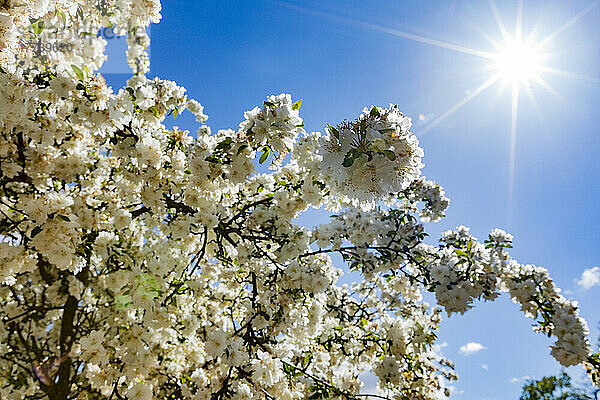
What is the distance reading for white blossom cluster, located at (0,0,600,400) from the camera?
9.80ft

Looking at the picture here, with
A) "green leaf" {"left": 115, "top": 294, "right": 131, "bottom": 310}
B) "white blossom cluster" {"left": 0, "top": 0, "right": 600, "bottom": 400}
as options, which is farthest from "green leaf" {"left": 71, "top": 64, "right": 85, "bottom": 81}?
"green leaf" {"left": 115, "top": 294, "right": 131, "bottom": 310}

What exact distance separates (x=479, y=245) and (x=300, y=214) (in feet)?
9.42

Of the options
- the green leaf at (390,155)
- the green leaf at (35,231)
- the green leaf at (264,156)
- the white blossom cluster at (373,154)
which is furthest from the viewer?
the green leaf at (264,156)

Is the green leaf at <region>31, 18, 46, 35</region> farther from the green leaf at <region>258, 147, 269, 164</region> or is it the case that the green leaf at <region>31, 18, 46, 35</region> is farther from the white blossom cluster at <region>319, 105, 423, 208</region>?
the white blossom cluster at <region>319, 105, 423, 208</region>

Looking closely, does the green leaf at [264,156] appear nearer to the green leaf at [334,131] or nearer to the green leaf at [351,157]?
the green leaf at [334,131]

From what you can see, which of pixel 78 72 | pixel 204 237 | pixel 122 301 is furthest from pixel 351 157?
pixel 122 301

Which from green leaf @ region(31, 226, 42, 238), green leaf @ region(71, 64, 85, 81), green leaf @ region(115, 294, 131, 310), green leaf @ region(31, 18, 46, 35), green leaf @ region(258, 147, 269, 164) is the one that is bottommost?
green leaf @ region(31, 226, 42, 238)

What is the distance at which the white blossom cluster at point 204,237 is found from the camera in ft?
9.80

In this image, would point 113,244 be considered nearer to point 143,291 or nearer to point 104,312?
point 143,291

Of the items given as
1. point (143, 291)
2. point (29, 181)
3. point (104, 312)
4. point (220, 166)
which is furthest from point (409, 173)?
point (104, 312)

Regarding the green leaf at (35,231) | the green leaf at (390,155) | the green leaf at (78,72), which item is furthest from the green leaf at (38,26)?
the green leaf at (390,155)

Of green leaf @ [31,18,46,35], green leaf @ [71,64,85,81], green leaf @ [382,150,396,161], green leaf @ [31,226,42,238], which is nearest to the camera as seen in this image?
green leaf @ [382,150,396,161]

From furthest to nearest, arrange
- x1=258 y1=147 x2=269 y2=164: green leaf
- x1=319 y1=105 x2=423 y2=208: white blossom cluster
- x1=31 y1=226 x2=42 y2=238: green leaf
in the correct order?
x1=258 y1=147 x2=269 y2=164: green leaf
x1=31 y1=226 x2=42 y2=238: green leaf
x1=319 y1=105 x2=423 y2=208: white blossom cluster

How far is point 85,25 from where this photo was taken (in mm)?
4445
